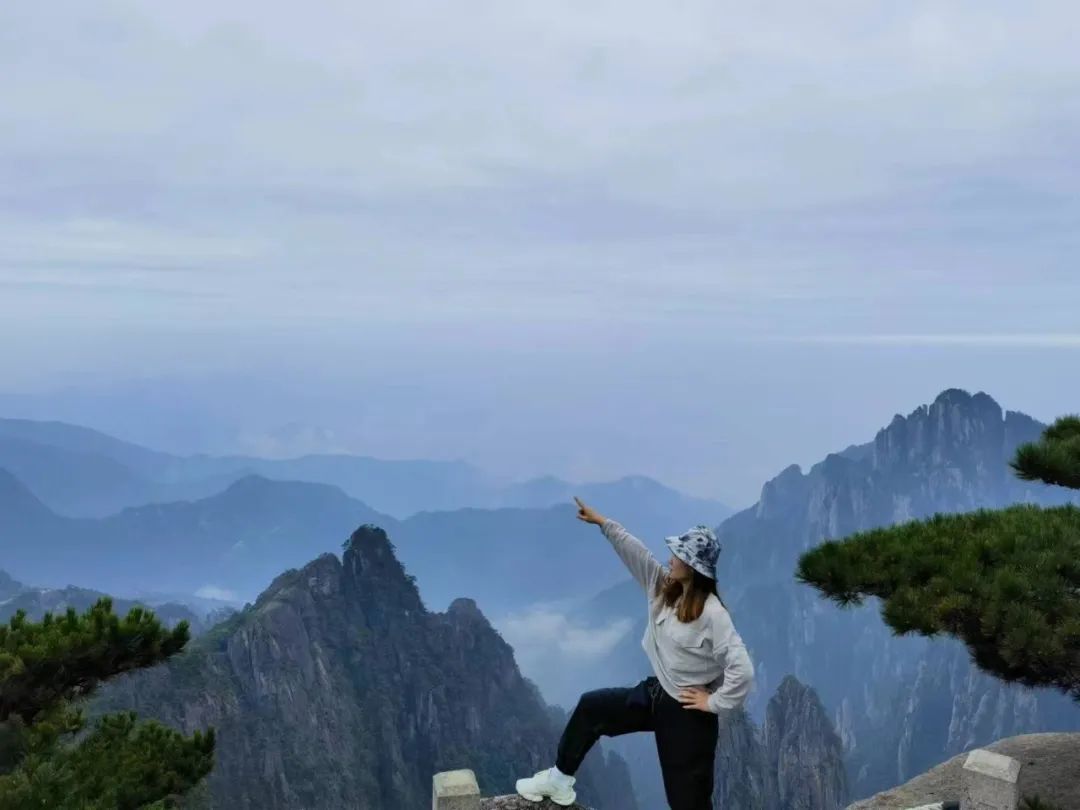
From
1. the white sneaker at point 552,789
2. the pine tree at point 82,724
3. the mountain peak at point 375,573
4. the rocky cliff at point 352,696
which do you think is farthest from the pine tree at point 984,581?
the mountain peak at point 375,573

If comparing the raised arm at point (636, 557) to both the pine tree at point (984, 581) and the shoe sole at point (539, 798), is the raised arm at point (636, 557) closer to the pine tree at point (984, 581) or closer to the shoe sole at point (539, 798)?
the shoe sole at point (539, 798)

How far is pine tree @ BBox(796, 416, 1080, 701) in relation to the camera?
22.7ft

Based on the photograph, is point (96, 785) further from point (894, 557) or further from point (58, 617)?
point (894, 557)

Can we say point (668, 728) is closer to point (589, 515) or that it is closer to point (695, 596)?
point (695, 596)

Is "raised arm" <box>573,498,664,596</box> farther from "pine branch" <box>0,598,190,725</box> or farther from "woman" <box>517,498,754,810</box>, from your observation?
"pine branch" <box>0,598,190,725</box>

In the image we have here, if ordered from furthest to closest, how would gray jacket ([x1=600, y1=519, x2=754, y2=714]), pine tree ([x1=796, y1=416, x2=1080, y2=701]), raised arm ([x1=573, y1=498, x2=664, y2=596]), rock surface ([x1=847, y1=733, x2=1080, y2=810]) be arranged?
rock surface ([x1=847, y1=733, x2=1080, y2=810]) → pine tree ([x1=796, y1=416, x2=1080, y2=701]) → raised arm ([x1=573, y1=498, x2=664, y2=596]) → gray jacket ([x1=600, y1=519, x2=754, y2=714])

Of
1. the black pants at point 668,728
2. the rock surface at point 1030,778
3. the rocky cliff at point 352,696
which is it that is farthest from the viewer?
the rocky cliff at point 352,696

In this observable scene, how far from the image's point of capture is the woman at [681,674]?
5238 millimetres

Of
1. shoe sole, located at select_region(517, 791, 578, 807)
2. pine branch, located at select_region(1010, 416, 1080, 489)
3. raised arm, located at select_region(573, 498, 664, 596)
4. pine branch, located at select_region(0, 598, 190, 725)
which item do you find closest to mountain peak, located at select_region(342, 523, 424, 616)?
pine branch, located at select_region(0, 598, 190, 725)

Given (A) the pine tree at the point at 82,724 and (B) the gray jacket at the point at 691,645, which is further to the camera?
(A) the pine tree at the point at 82,724

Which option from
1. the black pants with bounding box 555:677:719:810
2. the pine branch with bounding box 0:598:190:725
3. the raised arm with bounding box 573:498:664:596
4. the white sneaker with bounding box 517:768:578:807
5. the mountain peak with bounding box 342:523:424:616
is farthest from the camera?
the mountain peak with bounding box 342:523:424:616

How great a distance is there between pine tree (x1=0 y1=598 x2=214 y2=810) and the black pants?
445 cm

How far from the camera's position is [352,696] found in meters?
93.1

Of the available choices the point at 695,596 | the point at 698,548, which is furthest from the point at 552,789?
the point at 698,548
